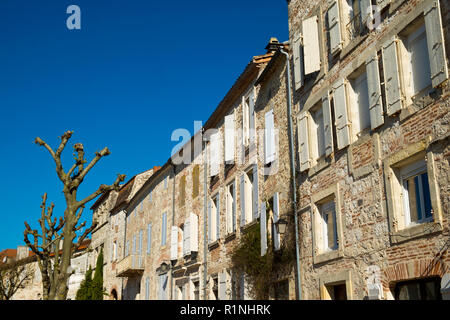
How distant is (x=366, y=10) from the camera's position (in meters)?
9.94

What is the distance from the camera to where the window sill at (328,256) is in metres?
→ 10.1

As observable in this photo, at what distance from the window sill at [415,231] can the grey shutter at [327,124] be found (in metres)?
2.79

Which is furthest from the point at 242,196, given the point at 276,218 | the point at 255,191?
the point at 276,218

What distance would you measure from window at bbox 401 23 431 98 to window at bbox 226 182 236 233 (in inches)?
360

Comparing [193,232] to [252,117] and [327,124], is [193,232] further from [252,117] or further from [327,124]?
[327,124]

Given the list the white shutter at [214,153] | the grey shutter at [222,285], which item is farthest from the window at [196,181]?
the grey shutter at [222,285]

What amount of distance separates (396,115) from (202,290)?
1215 centimetres

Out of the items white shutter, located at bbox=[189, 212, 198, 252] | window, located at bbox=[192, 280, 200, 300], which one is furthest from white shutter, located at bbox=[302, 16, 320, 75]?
window, located at bbox=[192, 280, 200, 300]

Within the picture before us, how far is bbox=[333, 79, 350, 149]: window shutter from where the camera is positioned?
10203 mm

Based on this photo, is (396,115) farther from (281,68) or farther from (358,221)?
(281,68)

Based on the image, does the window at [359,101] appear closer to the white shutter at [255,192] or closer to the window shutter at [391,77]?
the window shutter at [391,77]

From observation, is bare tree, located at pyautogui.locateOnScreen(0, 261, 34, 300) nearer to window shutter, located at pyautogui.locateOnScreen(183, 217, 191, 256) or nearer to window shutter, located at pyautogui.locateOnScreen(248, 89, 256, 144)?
window shutter, located at pyautogui.locateOnScreen(183, 217, 191, 256)

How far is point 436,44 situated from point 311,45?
4466 mm

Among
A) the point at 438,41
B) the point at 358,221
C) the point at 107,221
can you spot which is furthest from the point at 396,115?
Answer: the point at 107,221
